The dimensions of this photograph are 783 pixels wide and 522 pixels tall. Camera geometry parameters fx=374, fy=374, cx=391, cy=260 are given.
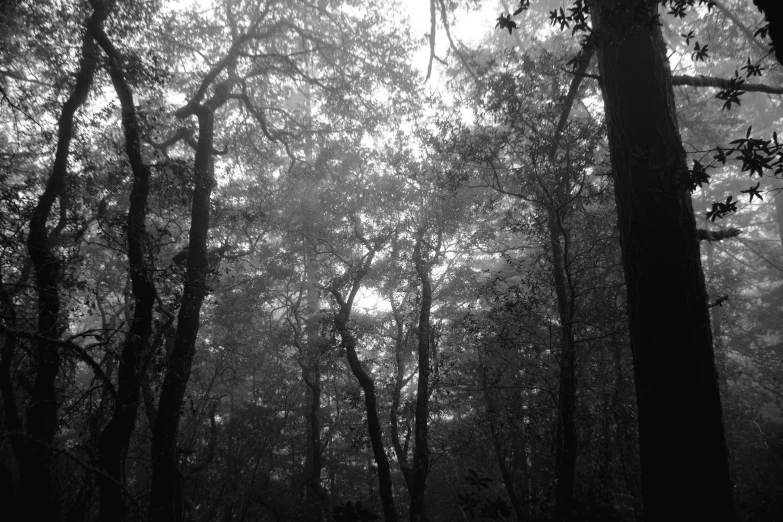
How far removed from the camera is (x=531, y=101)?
6.92 metres

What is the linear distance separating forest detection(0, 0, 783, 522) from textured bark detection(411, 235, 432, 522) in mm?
65

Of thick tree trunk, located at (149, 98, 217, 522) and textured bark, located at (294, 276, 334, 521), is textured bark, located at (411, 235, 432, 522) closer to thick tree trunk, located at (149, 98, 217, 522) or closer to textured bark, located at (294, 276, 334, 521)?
textured bark, located at (294, 276, 334, 521)

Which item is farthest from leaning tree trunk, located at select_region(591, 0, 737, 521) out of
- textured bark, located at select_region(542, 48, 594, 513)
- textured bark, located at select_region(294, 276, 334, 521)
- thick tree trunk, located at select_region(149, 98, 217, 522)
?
textured bark, located at select_region(294, 276, 334, 521)

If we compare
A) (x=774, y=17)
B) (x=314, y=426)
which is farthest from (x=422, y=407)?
(x=774, y=17)

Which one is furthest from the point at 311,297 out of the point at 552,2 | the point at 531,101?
the point at 552,2

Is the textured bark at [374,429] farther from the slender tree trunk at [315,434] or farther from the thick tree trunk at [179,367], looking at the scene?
the thick tree trunk at [179,367]

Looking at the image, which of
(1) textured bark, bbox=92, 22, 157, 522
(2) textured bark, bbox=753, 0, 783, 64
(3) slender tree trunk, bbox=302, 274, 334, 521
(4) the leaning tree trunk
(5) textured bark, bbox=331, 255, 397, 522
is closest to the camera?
(2) textured bark, bbox=753, 0, 783, 64

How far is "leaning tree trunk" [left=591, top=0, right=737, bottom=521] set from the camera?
8.39ft

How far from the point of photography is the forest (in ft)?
9.60

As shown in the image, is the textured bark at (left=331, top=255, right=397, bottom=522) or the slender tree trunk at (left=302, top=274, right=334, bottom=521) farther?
the slender tree trunk at (left=302, top=274, right=334, bottom=521)

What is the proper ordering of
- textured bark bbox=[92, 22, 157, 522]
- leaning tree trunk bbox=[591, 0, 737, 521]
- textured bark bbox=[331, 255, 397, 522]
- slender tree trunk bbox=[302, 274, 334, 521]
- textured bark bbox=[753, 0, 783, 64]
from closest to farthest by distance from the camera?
textured bark bbox=[753, 0, 783, 64], leaning tree trunk bbox=[591, 0, 737, 521], textured bark bbox=[92, 22, 157, 522], textured bark bbox=[331, 255, 397, 522], slender tree trunk bbox=[302, 274, 334, 521]

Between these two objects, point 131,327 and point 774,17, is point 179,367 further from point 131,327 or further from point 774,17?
point 774,17

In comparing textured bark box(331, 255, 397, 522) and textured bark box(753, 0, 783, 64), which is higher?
textured bark box(753, 0, 783, 64)

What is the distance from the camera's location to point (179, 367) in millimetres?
7180
